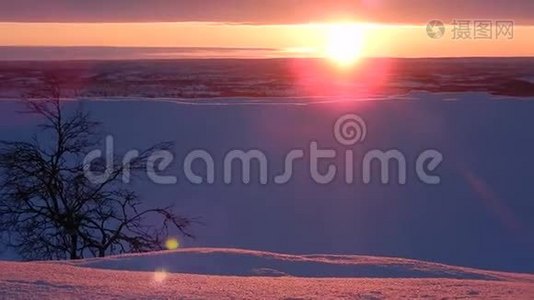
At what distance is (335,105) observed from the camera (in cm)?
2464

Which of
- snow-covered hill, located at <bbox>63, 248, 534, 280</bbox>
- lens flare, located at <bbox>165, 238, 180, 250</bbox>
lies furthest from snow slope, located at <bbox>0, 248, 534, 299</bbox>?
lens flare, located at <bbox>165, 238, 180, 250</bbox>

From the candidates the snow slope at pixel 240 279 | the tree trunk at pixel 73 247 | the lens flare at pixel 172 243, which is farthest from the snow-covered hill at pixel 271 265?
the lens flare at pixel 172 243

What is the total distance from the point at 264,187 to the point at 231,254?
9869mm

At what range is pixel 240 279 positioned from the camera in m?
5.11

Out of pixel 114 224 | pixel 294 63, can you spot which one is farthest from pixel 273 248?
pixel 294 63

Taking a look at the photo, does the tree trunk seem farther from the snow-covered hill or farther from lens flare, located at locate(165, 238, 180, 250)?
the snow-covered hill

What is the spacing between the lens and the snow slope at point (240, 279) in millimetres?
4555

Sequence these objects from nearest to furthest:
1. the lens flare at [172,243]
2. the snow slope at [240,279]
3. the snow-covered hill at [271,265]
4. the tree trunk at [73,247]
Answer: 1. the snow slope at [240,279]
2. the snow-covered hill at [271,265]
3. the tree trunk at [73,247]
4. the lens flare at [172,243]

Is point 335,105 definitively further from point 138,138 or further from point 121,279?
point 121,279

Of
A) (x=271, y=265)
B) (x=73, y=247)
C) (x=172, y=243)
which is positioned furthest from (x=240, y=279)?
(x=172, y=243)

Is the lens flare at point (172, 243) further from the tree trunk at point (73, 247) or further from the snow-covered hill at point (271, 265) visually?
the snow-covered hill at point (271, 265)

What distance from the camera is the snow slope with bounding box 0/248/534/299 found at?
4.55 metres

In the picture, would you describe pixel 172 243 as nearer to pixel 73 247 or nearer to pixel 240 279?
pixel 73 247

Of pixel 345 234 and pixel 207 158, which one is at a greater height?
pixel 207 158
